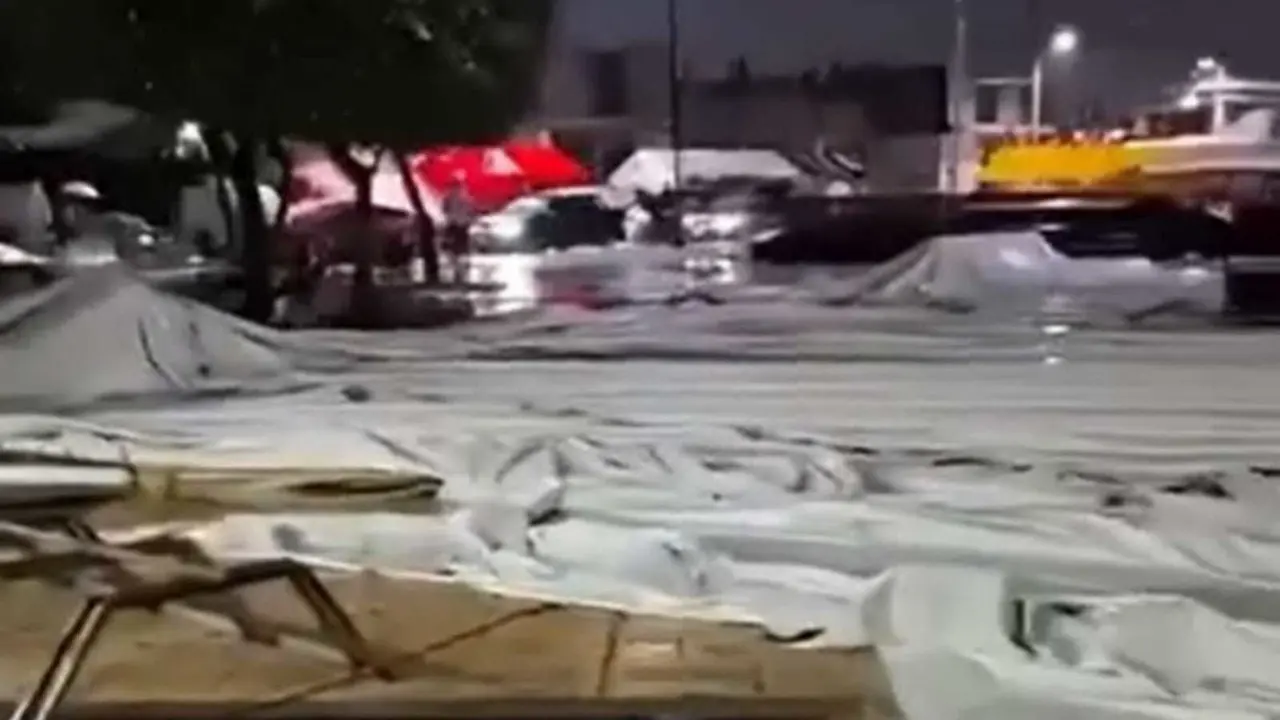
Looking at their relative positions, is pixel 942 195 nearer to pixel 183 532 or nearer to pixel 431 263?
pixel 431 263

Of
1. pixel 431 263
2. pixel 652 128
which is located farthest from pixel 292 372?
pixel 652 128

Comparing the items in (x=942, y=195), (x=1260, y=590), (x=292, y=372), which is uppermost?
(x=942, y=195)

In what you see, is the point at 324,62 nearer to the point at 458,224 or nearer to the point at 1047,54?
the point at 458,224

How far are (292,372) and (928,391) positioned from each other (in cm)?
47

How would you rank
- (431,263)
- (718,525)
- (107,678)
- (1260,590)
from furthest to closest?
(431,263)
(718,525)
(1260,590)
(107,678)

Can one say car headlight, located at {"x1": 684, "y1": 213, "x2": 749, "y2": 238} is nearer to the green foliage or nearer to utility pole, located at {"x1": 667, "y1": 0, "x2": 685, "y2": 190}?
utility pole, located at {"x1": 667, "y1": 0, "x2": 685, "y2": 190}

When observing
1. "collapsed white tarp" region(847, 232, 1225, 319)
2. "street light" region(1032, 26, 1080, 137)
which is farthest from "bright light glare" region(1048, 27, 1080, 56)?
"collapsed white tarp" region(847, 232, 1225, 319)

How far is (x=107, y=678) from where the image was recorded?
111 cm

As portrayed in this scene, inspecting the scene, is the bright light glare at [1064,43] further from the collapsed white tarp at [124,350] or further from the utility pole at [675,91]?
the collapsed white tarp at [124,350]

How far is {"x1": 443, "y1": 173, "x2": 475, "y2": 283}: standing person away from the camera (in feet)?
4.91

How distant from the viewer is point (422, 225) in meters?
1.50

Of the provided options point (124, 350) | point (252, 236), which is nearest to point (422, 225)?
point (252, 236)

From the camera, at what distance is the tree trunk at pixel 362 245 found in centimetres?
149

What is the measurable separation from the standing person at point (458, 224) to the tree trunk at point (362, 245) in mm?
55
